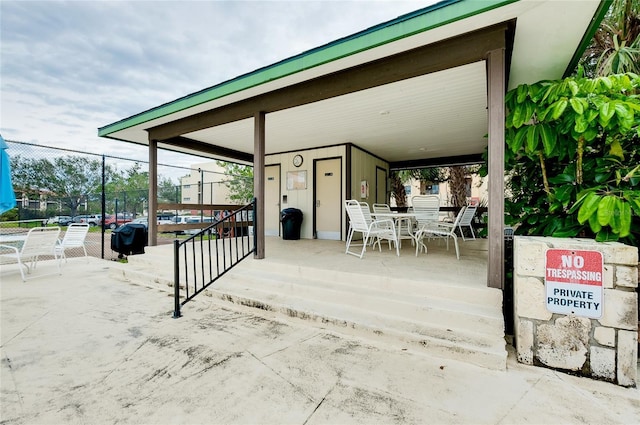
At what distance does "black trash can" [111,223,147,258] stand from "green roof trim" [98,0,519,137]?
3.73 metres

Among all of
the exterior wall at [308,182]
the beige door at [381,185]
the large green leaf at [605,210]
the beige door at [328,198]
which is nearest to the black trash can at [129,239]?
the exterior wall at [308,182]

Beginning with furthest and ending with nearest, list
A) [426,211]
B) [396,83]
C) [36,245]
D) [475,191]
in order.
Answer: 1. [475,191]
2. [426,211]
3. [36,245]
4. [396,83]

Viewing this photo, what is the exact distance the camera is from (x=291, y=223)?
664cm

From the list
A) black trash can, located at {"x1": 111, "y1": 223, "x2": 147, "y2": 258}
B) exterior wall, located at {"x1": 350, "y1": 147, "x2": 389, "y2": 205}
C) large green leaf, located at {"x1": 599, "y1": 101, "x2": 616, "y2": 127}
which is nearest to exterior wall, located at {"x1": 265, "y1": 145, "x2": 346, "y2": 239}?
exterior wall, located at {"x1": 350, "y1": 147, "x2": 389, "y2": 205}

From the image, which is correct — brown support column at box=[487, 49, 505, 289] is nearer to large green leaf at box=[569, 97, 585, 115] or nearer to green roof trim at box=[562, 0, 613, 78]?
large green leaf at box=[569, 97, 585, 115]

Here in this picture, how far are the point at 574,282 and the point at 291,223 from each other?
5.36m

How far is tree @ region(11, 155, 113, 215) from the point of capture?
6.97 metres

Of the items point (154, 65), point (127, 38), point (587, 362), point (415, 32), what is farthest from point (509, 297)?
point (154, 65)

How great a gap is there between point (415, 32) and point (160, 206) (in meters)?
5.57

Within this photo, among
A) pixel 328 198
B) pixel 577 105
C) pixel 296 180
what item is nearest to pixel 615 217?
pixel 577 105

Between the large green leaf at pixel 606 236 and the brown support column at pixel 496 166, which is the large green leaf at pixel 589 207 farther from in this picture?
the brown support column at pixel 496 166

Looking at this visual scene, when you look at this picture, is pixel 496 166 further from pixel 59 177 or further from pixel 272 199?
pixel 59 177

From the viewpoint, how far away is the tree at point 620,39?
11.6 ft

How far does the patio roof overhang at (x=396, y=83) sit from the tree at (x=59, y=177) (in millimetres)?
3647
